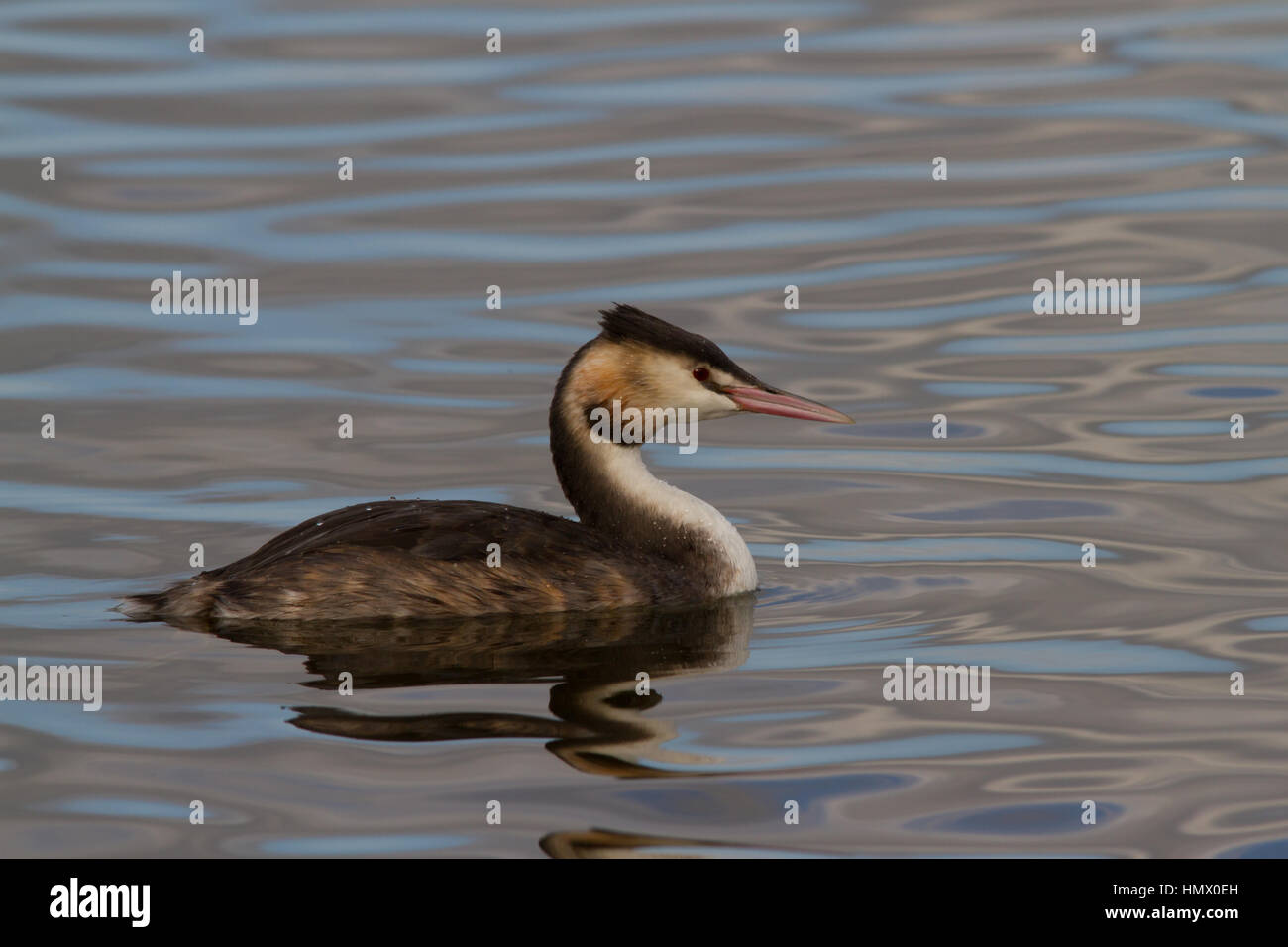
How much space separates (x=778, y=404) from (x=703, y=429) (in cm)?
261

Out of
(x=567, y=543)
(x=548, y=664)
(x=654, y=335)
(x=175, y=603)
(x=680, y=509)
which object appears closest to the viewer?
(x=548, y=664)

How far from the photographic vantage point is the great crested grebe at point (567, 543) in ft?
32.1

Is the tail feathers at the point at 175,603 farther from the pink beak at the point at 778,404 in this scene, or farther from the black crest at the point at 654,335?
the pink beak at the point at 778,404

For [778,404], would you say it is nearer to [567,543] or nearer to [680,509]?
[680,509]

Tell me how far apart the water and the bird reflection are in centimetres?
3

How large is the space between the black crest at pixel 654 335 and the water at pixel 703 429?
1.16m

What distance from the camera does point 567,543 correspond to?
10047 millimetres

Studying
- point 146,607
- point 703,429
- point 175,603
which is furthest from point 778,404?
point 146,607

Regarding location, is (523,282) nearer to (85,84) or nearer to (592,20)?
(85,84)

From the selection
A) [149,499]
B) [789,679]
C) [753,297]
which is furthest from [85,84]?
[789,679]

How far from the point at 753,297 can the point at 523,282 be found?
1594 mm

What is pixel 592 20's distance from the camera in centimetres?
2366

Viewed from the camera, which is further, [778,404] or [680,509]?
[778,404]

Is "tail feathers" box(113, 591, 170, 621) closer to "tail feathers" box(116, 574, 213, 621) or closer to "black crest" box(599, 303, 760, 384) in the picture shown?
"tail feathers" box(116, 574, 213, 621)
